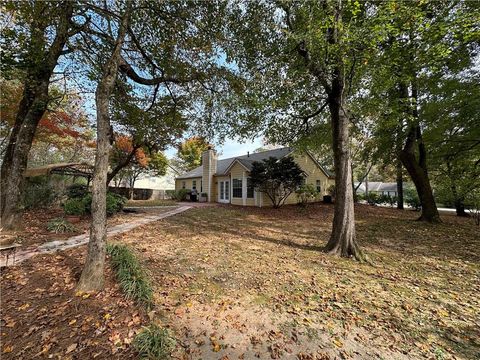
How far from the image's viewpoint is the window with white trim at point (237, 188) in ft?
60.1

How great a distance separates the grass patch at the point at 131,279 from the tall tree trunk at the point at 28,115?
437cm

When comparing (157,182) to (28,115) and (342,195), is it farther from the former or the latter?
(342,195)

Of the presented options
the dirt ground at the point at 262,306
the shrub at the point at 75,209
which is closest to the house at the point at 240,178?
the shrub at the point at 75,209

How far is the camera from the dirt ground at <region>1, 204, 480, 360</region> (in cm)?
253

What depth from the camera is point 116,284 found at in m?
3.62

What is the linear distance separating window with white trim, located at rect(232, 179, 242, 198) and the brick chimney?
340cm

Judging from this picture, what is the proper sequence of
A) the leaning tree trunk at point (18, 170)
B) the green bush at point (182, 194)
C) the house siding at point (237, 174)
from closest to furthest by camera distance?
the leaning tree trunk at point (18, 170)
the house siding at point (237, 174)
the green bush at point (182, 194)

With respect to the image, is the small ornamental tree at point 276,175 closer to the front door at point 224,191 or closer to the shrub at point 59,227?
the front door at point 224,191

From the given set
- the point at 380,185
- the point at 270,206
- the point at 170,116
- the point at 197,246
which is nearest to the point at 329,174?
the point at 270,206

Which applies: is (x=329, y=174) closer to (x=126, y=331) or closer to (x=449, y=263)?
(x=449, y=263)

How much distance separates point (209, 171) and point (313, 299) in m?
Answer: 19.0

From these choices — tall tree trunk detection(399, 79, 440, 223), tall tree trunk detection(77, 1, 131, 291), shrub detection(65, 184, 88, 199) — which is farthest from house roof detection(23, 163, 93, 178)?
tall tree trunk detection(399, 79, 440, 223)

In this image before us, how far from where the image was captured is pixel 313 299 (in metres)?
3.55

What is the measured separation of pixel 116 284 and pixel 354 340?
11.5 ft
